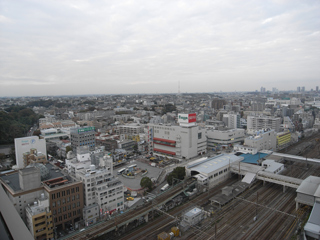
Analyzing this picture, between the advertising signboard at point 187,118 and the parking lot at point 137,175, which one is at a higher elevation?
the advertising signboard at point 187,118

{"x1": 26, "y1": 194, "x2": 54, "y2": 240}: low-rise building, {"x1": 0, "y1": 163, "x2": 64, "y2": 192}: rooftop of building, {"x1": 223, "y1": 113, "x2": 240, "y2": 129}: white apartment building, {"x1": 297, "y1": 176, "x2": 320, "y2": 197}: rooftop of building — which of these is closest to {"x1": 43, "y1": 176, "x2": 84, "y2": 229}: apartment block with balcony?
{"x1": 26, "y1": 194, "x2": 54, "y2": 240}: low-rise building

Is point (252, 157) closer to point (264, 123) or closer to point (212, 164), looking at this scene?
point (212, 164)

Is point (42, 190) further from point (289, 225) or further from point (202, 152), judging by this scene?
point (202, 152)

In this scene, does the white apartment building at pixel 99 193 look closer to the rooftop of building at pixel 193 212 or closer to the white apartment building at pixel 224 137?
the rooftop of building at pixel 193 212

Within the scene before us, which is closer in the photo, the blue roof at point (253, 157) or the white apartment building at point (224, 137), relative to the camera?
the blue roof at point (253, 157)

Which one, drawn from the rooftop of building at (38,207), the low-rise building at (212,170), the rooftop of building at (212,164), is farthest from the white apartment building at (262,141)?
the rooftop of building at (38,207)

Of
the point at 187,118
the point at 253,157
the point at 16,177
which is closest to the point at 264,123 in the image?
the point at 253,157
